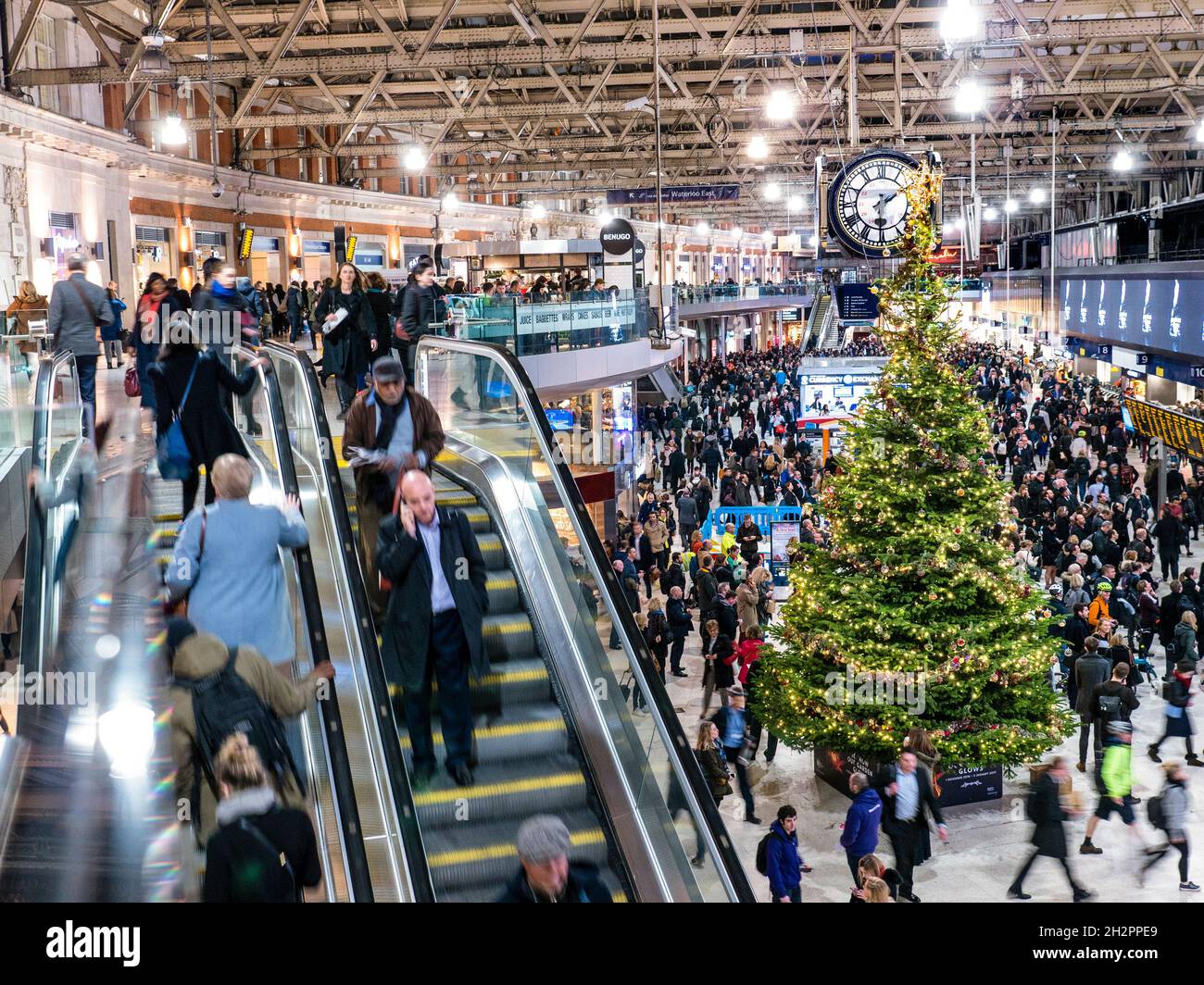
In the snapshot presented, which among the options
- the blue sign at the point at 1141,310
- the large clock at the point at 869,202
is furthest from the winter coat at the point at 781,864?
the blue sign at the point at 1141,310

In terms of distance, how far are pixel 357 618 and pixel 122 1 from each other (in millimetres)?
24638

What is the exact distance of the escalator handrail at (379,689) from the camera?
18.3 feet

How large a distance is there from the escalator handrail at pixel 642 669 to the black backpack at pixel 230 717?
2.12 metres

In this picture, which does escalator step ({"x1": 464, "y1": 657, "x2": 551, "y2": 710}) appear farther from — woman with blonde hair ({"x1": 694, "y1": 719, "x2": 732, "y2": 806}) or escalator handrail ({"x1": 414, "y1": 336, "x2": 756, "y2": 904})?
woman with blonde hair ({"x1": 694, "y1": 719, "x2": 732, "y2": 806})

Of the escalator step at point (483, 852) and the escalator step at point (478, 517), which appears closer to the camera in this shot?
the escalator step at point (483, 852)

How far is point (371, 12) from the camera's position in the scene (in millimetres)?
24547

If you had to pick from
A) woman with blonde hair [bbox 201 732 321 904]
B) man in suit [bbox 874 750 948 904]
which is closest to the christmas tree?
man in suit [bbox 874 750 948 904]

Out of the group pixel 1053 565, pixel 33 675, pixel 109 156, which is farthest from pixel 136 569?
pixel 109 156

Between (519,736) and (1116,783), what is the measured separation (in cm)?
548

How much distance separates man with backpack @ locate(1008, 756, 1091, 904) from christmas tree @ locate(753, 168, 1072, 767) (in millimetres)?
2253

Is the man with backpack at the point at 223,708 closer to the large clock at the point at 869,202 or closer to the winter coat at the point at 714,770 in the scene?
the winter coat at the point at 714,770

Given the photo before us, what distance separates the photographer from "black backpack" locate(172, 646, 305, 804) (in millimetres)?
5070

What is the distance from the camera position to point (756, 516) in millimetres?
19453
